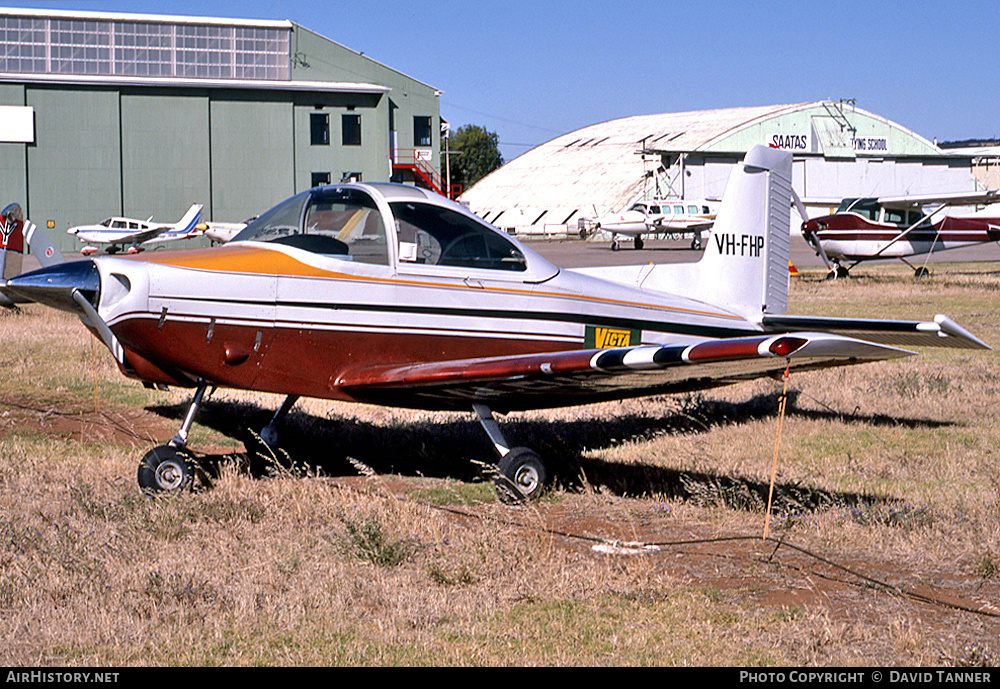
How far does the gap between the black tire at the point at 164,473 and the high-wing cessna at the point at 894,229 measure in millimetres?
22773

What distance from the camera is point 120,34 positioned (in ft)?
158

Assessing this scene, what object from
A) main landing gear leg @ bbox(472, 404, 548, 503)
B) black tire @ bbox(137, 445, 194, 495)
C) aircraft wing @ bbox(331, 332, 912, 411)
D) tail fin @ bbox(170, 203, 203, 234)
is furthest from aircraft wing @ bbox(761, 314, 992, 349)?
tail fin @ bbox(170, 203, 203, 234)

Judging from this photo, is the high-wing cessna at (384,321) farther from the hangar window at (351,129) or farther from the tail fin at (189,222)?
the hangar window at (351,129)

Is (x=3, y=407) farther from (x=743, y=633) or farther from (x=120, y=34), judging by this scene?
(x=120, y=34)

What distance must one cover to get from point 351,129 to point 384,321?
1829 inches

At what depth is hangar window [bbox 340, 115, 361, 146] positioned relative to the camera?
51.0 metres

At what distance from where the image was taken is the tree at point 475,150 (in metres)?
118

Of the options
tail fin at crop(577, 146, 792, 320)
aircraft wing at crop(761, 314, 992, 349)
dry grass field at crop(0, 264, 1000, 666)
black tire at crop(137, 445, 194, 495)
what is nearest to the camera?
dry grass field at crop(0, 264, 1000, 666)

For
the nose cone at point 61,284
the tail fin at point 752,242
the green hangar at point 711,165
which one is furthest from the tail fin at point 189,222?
the nose cone at point 61,284

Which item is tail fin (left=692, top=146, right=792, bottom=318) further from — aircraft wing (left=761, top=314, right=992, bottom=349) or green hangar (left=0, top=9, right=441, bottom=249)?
green hangar (left=0, top=9, right=441, bottom=249)

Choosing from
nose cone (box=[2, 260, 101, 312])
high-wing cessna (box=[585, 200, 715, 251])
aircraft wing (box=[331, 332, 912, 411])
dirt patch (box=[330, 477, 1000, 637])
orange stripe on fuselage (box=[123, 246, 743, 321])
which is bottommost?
dirt patch (box=[330, 477, 1000, 637])

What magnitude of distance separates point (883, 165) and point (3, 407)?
71185 mm

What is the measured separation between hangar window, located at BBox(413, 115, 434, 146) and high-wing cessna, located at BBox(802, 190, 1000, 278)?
1191 inches
